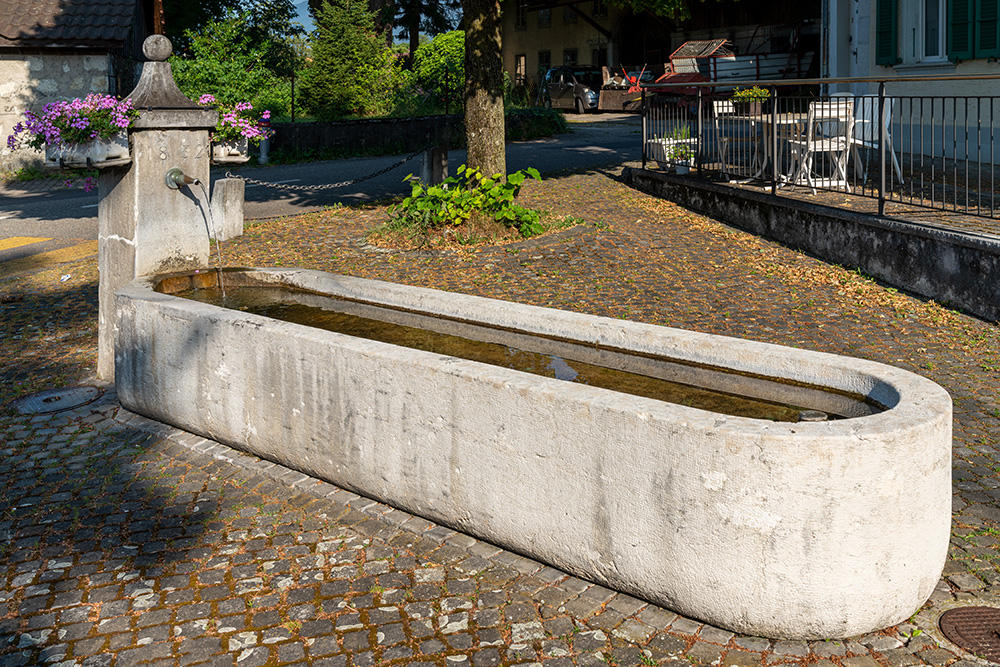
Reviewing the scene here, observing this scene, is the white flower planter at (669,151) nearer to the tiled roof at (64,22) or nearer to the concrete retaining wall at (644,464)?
the concrete retaining wall at (644,464)

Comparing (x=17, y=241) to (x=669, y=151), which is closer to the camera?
(x=17, y=241)

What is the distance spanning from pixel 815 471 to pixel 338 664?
74.1 inches

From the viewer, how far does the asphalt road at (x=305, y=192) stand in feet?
47.5

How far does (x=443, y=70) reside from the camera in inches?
1071

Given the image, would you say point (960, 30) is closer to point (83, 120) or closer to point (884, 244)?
point (884, 244)

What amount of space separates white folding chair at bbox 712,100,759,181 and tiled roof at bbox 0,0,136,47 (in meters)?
15.1

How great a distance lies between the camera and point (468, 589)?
419 centimetres

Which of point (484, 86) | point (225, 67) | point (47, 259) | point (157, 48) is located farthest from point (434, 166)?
point (225, 67)

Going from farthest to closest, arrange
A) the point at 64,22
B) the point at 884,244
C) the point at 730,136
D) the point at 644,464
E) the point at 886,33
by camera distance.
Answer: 1. the point at 64,22
2. the point at 886,33
3. the point at 730,136
4. the point at 884,244
5. the point at 644,464

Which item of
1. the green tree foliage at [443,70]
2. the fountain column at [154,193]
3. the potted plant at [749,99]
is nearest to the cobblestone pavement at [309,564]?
the fountain column at [154,193]

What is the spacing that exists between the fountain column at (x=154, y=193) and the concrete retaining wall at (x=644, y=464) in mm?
1670

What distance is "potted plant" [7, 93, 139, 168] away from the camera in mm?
6438

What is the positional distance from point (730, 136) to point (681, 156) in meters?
1.22

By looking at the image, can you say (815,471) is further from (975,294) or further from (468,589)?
(975,294)
